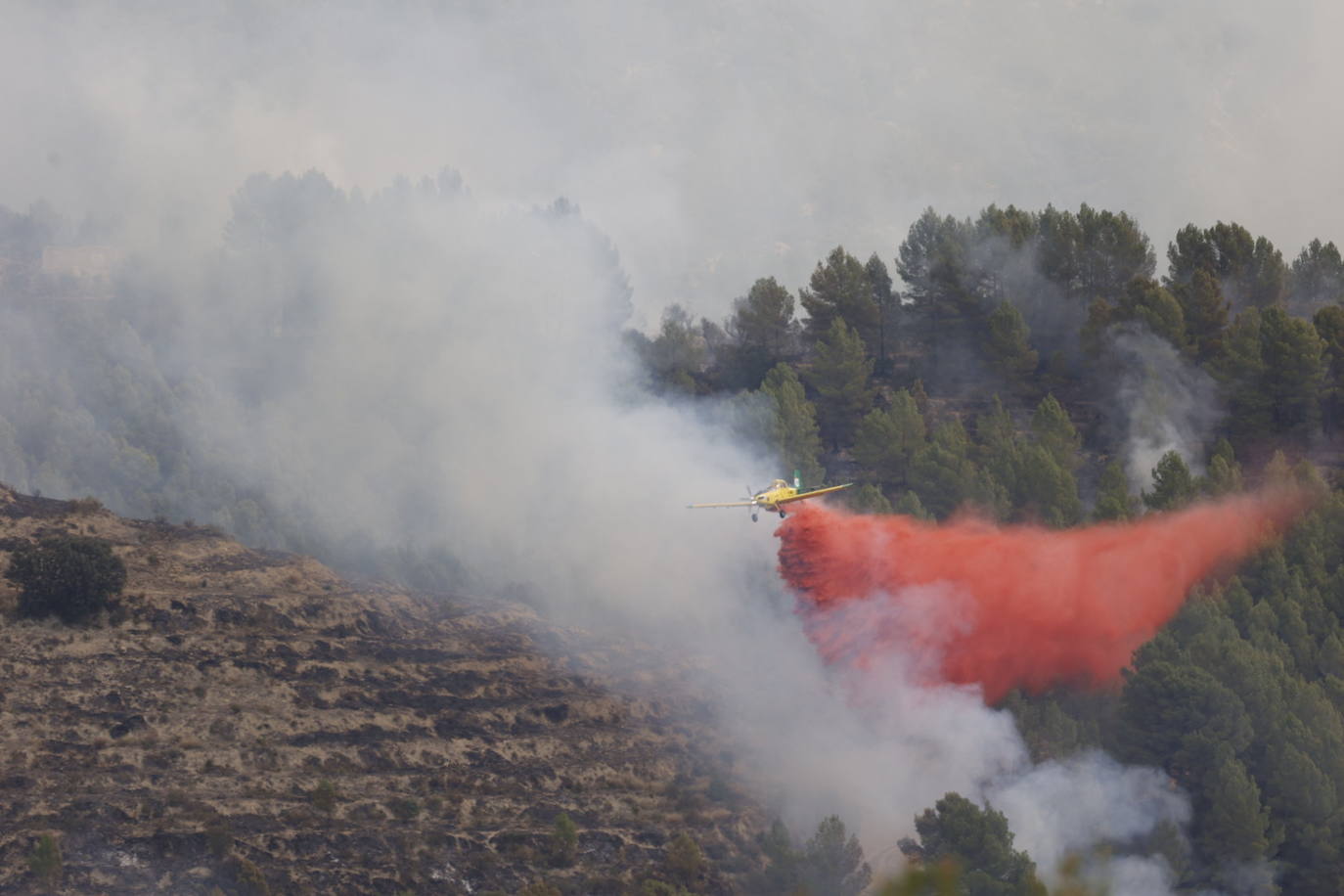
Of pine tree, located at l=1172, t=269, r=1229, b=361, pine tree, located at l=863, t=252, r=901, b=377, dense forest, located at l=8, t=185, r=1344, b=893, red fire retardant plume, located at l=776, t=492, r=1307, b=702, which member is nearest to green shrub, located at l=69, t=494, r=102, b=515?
dense forest, located at l=8, t=185, r=1344, b=893

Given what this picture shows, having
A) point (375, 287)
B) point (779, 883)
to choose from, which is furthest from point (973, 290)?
point (779, 883)

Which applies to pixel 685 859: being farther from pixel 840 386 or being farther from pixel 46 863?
pixel 840 386

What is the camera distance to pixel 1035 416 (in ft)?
399

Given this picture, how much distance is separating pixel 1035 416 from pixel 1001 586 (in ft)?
75.4

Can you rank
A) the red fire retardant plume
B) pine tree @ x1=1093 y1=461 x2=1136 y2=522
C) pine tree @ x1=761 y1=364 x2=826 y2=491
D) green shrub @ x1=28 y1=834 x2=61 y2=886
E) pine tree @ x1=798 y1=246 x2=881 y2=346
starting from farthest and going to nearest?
pine tree @ x1=798 y1=246 x2=881 y2=346 → pine tree @ x1=761 y1=364 x2=826 y2=491 → pine tree @ x1=1093 y1=461 x2=1136 y2=522 → the red fire retardant plume → green shrub @ x1=28 y1=834 x2=61 y2=886

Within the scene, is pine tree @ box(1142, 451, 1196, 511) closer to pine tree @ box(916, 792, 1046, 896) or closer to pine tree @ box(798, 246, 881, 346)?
pine tree @ box(916, 792, 1046, 896)

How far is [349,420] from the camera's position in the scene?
134m

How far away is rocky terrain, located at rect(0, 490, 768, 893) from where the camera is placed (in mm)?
76000

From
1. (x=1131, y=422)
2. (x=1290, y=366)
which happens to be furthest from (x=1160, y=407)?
(x=1290, y=366)

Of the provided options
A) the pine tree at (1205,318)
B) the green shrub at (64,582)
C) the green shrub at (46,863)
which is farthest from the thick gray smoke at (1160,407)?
the green shrub at (46,863)

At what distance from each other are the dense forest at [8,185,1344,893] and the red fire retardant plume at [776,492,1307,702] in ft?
6.66

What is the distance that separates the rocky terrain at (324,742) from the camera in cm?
7600

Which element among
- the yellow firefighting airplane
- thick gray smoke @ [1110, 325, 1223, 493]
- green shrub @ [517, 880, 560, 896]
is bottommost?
green shrub @ [517, 880, 560, 896]

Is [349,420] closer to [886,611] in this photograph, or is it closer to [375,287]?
[375,287]
